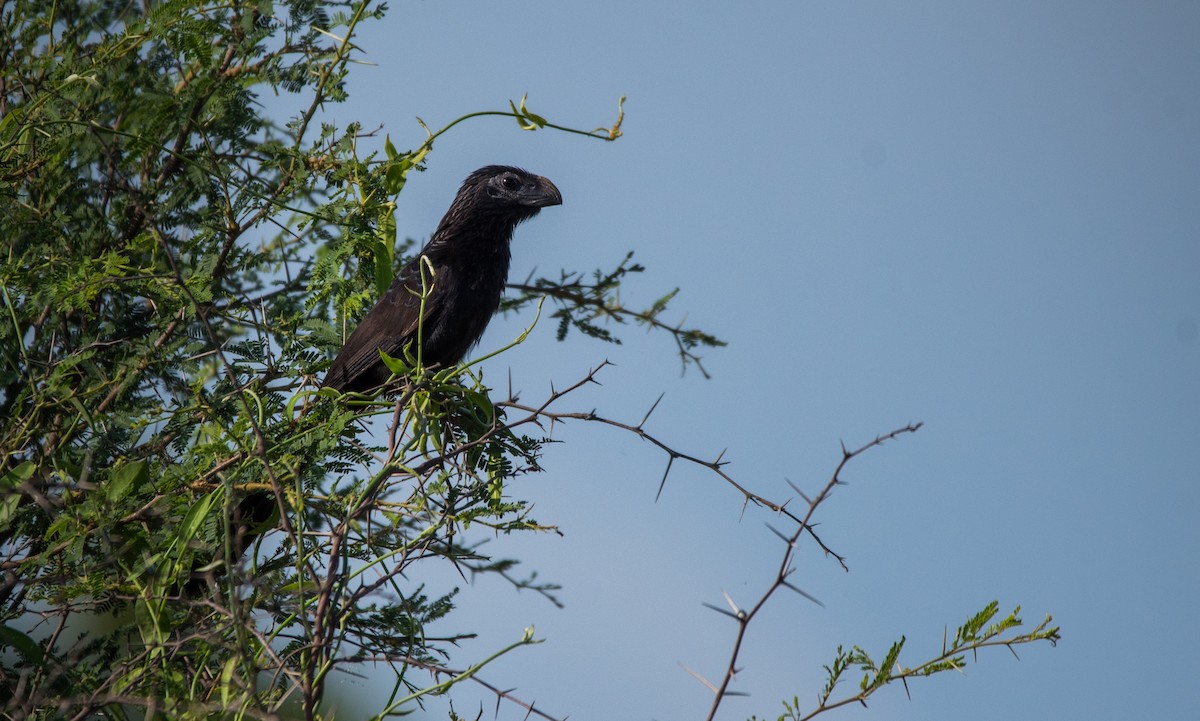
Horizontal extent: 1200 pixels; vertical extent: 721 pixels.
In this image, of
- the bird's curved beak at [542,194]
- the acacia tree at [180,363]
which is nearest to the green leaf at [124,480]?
the acacia tree at [180,363]

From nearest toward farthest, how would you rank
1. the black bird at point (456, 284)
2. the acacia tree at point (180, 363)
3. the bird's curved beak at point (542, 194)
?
the acacia tree at point (180, 363) < the black bird at point (456, 284) < the bird's curved beak at point (542, 194)

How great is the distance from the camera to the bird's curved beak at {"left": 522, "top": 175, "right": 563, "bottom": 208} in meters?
4.89

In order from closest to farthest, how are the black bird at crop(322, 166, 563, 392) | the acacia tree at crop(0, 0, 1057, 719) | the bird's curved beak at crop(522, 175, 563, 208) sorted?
1. the acacia tree at crop(0, 0, 1057, 719)
2. the black bird at crop(322, 166, 563, 392)
3. the bird's curved beak at crop(522, 175, 563, 208)

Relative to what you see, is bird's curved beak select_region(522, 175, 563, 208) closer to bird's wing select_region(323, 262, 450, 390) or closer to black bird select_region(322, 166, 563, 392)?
black bird select_region(322, 166, 563, 392)

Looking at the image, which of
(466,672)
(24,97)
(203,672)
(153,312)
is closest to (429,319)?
(153,312)

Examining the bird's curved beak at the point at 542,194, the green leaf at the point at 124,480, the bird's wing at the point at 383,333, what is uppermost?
the bird's curved beak at the point at 542,194

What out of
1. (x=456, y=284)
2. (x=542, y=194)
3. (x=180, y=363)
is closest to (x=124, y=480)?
(x=180, y=363)

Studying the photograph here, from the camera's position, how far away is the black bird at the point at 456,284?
13.0ft

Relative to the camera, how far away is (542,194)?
4.93 m

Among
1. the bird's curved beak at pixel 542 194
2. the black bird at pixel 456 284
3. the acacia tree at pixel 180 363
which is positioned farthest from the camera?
the bird's curved beak at pixel 542 194

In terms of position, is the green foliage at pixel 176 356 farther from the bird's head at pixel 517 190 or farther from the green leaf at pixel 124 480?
the bird's head at pixel 517 190

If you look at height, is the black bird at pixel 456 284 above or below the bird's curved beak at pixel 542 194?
below

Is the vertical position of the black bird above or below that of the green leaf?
above

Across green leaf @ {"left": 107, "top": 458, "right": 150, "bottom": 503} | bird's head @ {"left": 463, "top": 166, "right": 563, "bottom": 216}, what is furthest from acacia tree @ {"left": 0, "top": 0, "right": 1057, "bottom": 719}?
bird's head @ {"left": 463, "top": 166, "right": 563, "bottom": 216}
